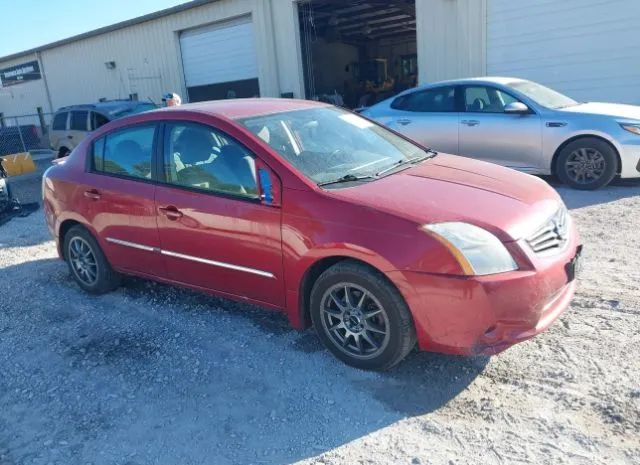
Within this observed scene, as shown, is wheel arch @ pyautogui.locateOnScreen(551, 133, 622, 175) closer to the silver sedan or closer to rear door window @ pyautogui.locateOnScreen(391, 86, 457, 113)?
the silver sedan

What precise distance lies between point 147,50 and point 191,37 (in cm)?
214

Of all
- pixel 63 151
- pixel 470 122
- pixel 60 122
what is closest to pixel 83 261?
pixel 470 122

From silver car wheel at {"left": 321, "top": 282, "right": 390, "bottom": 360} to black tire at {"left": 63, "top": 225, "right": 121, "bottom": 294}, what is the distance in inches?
92.9

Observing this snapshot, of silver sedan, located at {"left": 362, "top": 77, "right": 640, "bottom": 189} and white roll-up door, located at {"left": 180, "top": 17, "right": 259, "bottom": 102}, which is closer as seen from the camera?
silver sedan, located at {"left": 362, "top": 77, "right": 640, "bottom": 189}

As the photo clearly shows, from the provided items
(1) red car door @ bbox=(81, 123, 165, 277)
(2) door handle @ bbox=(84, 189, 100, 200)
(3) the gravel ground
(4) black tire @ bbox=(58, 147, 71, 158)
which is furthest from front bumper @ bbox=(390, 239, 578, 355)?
(4) black tire @ bbox=(58, 147, 71, 158)

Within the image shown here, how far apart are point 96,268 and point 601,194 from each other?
604 centimetres

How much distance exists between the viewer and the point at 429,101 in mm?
8250

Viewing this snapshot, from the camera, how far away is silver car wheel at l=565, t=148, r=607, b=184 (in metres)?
6.98

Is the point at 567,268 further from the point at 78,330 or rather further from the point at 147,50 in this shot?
the point at 147,50

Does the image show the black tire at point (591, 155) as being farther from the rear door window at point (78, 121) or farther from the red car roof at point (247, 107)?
the rear door window at point (78, 121)

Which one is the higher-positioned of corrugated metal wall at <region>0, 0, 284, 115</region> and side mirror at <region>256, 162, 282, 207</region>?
corrugated metal wall at <region>0, 0, 284, 115</region>

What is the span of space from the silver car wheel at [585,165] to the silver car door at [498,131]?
0.40 metres

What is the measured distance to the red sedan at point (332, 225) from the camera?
283 centimetres

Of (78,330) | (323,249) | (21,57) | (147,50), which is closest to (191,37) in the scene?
(147,50)
